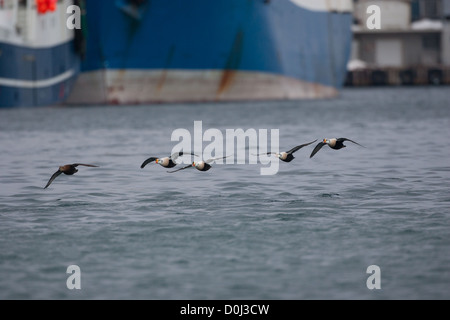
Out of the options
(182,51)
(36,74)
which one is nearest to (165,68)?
(182,51)

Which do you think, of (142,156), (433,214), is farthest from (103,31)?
(433,214)

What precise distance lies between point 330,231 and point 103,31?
2145 inches

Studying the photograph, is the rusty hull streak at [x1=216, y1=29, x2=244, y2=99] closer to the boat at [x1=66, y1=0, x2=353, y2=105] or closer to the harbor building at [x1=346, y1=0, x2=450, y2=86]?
the boat at [x1=66, y1=0, x2=353, y2=105]

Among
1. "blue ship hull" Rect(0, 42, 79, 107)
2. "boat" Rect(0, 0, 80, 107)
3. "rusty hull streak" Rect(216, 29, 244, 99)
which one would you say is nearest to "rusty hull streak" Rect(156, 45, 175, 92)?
"rusty hull streak" Rect(216, 29, 244, 99)

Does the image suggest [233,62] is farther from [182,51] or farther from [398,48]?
[398,48]

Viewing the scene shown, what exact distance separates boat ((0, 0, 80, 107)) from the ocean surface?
31048 millimetres

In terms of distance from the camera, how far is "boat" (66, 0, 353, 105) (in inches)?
2889

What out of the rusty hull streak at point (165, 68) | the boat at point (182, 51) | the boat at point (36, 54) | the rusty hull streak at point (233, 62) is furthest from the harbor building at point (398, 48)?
the rusty hull streak at point (165, 68)

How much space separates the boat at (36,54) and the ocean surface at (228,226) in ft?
102

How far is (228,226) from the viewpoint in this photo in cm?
2186

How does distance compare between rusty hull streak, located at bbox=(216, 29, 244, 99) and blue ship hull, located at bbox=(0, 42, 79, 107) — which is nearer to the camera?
blue ship hull, located at bbox=(0, 42, 79, 107)

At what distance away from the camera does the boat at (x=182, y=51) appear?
73375 millimetres

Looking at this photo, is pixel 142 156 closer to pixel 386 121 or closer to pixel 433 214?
pixel 433 214

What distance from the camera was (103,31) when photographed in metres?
73.6
